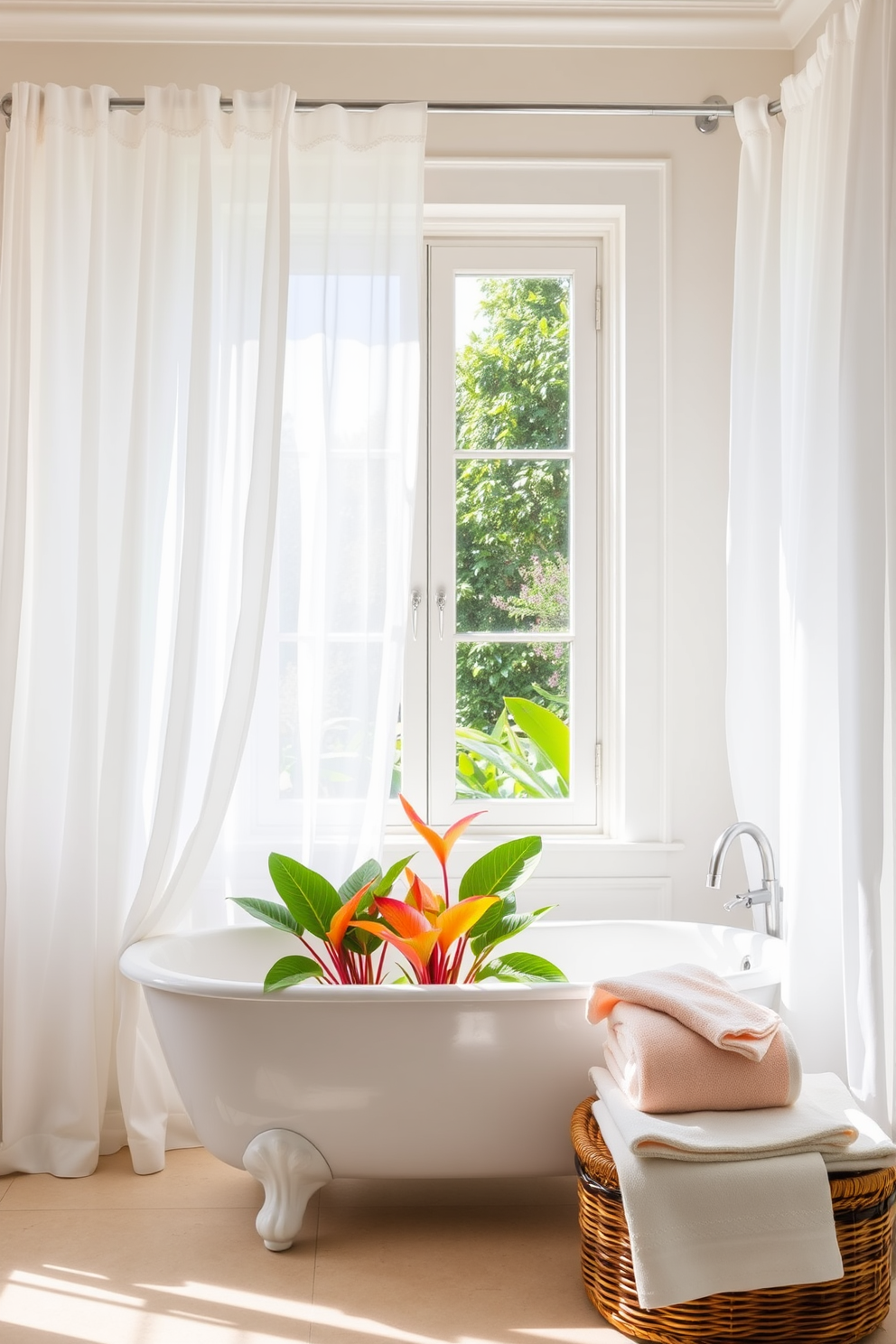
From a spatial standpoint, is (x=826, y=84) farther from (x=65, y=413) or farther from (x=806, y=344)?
(x=65, y=413)

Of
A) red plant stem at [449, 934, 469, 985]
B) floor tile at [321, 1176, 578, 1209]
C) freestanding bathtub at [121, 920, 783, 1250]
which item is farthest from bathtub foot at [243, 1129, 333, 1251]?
red plant stem at [449, 934, 469, 985]

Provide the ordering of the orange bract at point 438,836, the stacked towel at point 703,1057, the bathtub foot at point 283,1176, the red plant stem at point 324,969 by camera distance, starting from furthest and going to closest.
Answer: the orange bract at point 438,836, the red plant stem at point 324,969, the bathtub foot at point 283,1176, the stacked towel at point 703,1057

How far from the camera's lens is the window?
3.12 m

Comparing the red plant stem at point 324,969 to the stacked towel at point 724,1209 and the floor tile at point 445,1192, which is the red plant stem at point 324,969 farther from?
the stacked towel at point 724,1209

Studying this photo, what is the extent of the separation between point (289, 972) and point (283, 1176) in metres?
0.41

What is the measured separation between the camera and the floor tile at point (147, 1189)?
2.48m

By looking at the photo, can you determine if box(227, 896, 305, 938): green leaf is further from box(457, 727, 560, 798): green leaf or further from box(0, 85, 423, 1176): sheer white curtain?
box(457, 727, 560, 798): green leaf

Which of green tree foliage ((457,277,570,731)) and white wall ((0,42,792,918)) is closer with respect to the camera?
white wall ((0,42,792,918))

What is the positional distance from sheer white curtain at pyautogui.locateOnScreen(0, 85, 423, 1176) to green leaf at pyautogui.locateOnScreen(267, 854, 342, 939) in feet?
1.18

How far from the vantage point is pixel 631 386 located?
3006mm

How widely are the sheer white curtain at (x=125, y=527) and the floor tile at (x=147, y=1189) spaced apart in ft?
0.16

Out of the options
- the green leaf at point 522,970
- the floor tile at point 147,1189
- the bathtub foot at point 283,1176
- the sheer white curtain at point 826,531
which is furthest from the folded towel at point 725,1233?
the floor tile at point 147,1189

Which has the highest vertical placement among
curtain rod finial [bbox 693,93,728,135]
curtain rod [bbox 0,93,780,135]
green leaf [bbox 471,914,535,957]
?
curtain rod finial [bbox 693,93,728,135]

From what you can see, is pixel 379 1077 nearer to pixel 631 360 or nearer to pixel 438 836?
pixel 438 836
